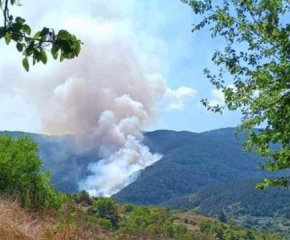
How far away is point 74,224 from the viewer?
9531mm

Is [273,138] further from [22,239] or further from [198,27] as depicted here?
[22,239]

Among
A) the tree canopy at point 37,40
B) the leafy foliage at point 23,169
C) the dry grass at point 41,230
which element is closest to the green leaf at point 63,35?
the tree canopy at point 37,40

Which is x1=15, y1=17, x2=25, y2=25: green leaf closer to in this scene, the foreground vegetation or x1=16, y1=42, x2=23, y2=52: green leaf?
x1=16, y1=42, x2=23, y2=52: green leaf

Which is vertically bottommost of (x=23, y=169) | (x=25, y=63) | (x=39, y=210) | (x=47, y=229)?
(x=47, y=229)

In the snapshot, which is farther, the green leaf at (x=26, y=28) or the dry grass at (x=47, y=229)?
the dry grass at (x=47, y=229)

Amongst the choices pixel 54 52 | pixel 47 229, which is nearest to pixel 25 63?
pixel 54 52

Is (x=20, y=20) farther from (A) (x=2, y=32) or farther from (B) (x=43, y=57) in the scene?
(B) (x=43, y=57)

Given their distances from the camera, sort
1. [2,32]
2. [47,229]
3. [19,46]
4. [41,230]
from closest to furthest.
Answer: [2,32], [19,46], [47,229], [41,230]

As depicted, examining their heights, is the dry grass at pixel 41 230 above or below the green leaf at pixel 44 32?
below

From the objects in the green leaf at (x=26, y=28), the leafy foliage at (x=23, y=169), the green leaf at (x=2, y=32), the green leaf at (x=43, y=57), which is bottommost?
the green leaf at (x=43, y=57)

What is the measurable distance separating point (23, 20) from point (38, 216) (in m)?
9.86

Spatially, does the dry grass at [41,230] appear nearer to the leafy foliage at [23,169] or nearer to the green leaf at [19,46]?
the green leaf at [19,46]

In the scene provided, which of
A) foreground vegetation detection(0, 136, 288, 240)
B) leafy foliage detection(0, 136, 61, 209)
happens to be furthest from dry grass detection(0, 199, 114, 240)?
leafy foliage detection(0, 136, 61, 209)

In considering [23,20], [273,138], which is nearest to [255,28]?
[273,138]
